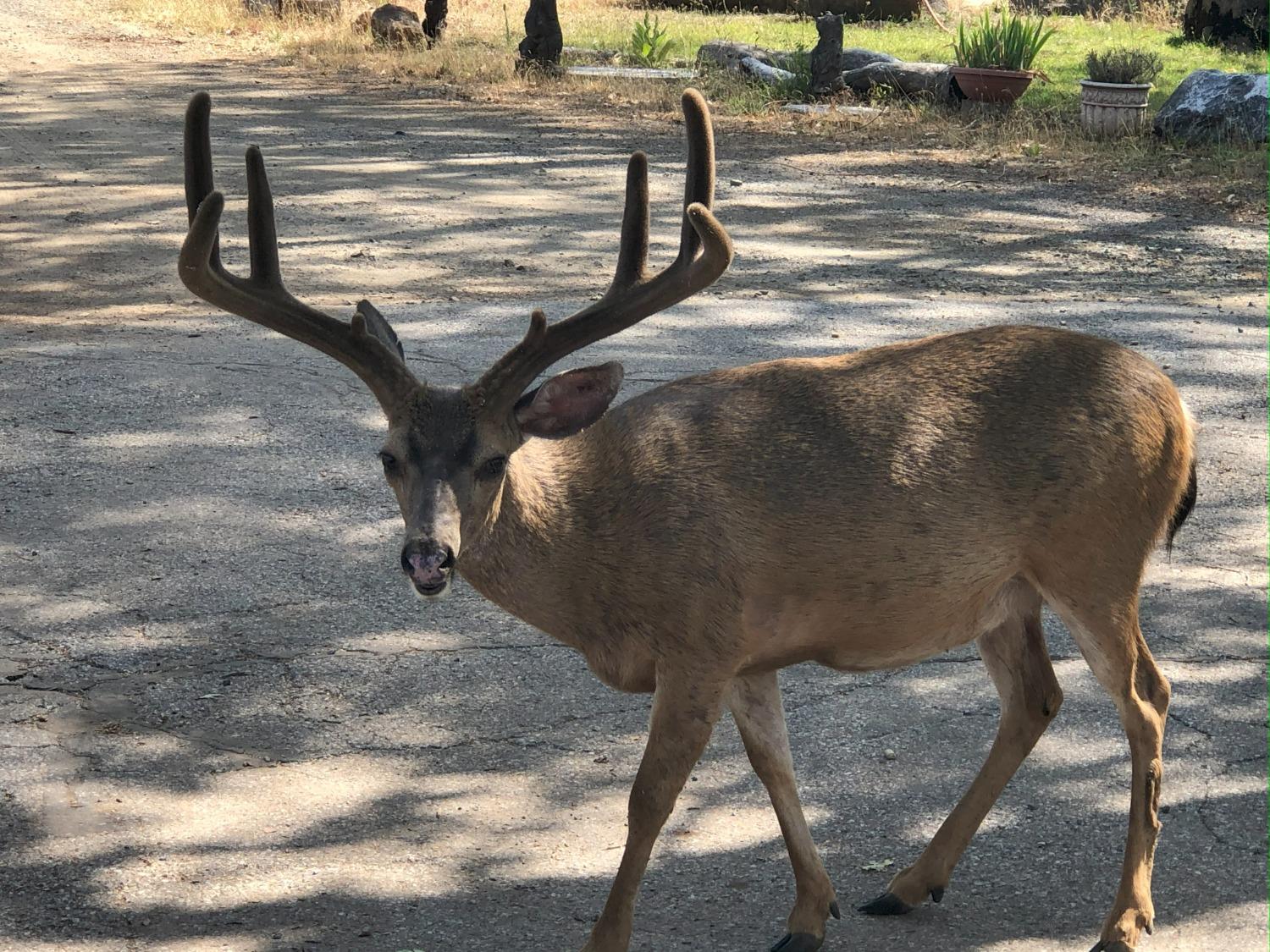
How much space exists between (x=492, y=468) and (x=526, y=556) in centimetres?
28

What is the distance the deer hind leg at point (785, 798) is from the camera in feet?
14.1

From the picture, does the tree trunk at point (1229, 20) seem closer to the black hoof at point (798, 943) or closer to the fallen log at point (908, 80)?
the fallen log at point (908, 80)

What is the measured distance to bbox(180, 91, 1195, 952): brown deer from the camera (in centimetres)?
414

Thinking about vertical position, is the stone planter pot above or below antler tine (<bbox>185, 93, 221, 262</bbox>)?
below

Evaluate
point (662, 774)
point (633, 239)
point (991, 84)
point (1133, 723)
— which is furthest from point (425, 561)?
point (991, 84)

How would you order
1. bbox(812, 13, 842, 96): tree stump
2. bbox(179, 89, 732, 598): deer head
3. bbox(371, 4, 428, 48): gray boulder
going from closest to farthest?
bbox(179, 89, 732, 598): deer head < bbox(812, 13, 842, 96): tree stump < bbox(371, 4, 428, 48): gray boulder

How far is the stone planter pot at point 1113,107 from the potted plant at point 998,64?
3.77 feet

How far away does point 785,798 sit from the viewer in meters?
4.41

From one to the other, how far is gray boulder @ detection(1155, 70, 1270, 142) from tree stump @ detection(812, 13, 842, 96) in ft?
→ 14.0

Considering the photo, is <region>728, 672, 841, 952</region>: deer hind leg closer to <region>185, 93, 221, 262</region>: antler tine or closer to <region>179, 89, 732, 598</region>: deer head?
<region>179, 89, 732, 598</region>: deer head

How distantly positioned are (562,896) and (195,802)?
1.22m

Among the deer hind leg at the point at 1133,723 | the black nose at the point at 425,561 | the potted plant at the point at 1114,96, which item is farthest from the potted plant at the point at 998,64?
the black nose at the point at 425,561

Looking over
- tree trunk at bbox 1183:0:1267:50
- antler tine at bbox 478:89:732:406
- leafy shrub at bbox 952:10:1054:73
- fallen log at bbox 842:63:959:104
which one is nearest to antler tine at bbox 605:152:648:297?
antler tine at bbox 478:89:732:406

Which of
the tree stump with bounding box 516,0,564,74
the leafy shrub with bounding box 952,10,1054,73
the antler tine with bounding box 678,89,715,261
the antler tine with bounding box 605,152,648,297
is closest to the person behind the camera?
the antler tine with bounding box 678,89,715,261
